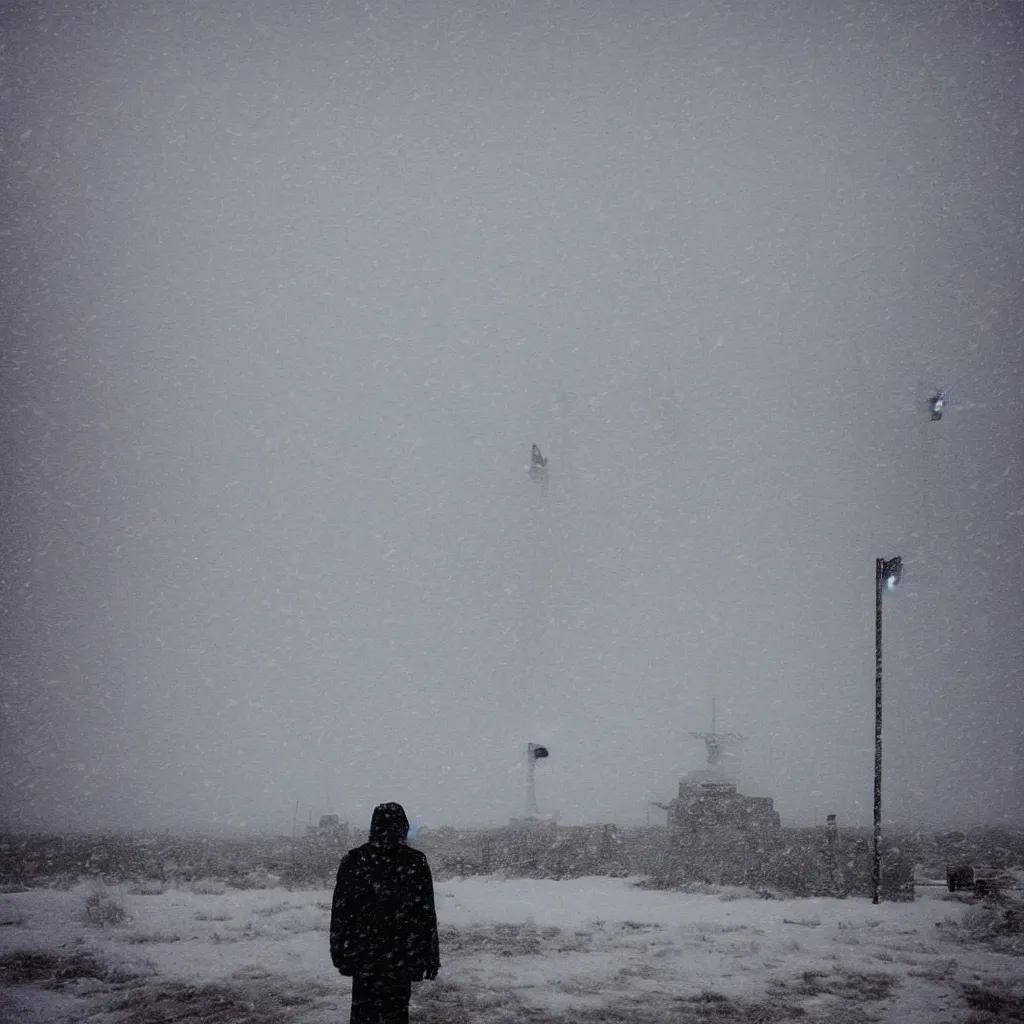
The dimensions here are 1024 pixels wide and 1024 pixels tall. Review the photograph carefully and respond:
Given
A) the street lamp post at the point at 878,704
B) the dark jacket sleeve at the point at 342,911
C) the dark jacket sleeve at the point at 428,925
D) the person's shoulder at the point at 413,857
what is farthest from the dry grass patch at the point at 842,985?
the dark jacket sleeve at the point at 342,911

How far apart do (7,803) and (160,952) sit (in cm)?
6522

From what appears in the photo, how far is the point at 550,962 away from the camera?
10250 mm

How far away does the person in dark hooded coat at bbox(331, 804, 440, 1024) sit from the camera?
4.21m

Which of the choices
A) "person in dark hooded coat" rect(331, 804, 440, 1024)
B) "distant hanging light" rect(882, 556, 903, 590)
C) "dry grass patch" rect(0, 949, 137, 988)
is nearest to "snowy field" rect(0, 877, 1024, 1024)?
"dry grass patch" rect(0, 949, 137, 988)

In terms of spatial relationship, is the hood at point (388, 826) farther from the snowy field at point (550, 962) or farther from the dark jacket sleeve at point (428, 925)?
the snowy field at point (550, 962)

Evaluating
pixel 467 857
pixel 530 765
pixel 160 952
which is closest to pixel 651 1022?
pixel 160 952

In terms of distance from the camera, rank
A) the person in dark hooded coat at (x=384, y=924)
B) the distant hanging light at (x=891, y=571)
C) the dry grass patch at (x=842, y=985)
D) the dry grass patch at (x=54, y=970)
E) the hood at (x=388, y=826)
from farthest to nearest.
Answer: the distant hanging light at (x=891, y=571), the dry grass patch at (x=54, y=970), the dry grass patch at (x=842, y=985), the hood at (x=388, y=826), the person in dark hooded coat at (x=384, y=924)

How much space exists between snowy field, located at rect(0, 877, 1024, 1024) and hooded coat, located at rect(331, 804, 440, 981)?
13.7 feet

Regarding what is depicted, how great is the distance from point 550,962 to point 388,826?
7.97 m

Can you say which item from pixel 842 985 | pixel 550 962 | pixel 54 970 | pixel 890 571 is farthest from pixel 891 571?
pixel 54 970

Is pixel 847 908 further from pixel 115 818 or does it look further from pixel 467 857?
pixel 115 818

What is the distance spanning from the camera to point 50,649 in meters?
88.9

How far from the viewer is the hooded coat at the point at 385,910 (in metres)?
4.21

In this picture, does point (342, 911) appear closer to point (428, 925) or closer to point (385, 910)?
point (385, 910)
